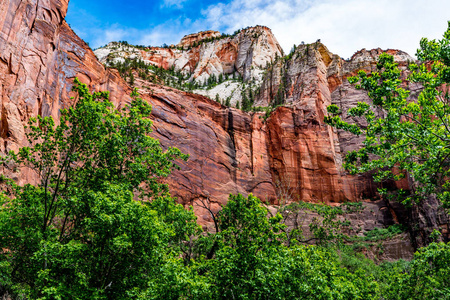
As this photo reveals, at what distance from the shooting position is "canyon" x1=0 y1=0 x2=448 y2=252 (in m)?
28.0

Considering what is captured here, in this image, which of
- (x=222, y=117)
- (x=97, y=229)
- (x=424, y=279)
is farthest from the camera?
(x=222, y=117)

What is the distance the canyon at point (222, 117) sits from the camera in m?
28.0

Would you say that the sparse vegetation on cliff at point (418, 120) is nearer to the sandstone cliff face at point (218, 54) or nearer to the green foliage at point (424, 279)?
the green foliage at point (424, 279)

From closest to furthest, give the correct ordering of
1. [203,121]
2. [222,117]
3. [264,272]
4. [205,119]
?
[264,272] → [203,121] → [205,119] → [222,117]


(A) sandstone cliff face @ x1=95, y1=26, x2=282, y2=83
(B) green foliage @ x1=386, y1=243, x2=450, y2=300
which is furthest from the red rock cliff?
(A) sandstone cliff face @ x1=95, y1=26, x2=282, y2=83

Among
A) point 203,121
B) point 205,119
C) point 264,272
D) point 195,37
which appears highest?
point 195,37

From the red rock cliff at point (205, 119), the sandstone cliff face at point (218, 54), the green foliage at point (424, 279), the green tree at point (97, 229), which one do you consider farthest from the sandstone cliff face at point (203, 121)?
the sandstone cliff face at point (218, 54)

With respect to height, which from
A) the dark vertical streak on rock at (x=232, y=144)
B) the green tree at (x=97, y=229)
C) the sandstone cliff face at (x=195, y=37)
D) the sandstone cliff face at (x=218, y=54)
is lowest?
the green tree at (x=97, y=229)

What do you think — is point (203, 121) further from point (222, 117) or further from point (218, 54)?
point (218, 54)

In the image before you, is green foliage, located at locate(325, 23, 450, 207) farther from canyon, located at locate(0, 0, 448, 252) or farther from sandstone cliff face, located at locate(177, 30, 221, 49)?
sandstone cliff face, located at locate(177, 30, 221, 49)

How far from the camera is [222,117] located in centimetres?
5222

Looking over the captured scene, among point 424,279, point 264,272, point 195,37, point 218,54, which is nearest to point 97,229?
point 264,272

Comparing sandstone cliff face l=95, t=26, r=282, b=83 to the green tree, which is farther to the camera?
sandstone cliff face l=95, t=26, r=282, b=83

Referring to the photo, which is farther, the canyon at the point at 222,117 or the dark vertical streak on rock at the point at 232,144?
the dark vertical streak on rock at the point at 232,144
